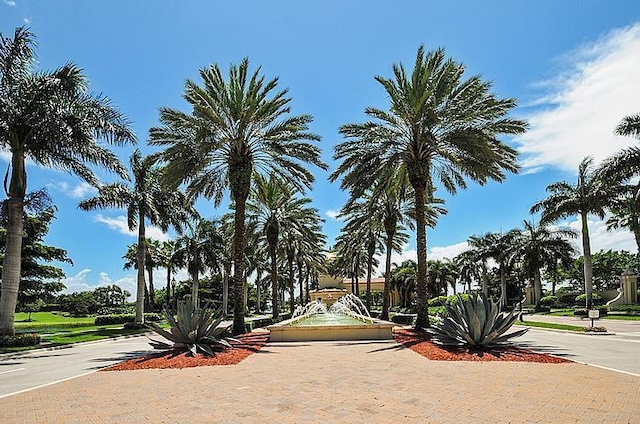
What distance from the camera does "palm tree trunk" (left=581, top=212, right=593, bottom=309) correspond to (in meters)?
35.4

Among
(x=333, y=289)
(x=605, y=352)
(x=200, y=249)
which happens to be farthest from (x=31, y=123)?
→ (x=333, y=289)

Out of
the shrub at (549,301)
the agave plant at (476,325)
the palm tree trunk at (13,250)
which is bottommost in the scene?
the shrub at (549,301)

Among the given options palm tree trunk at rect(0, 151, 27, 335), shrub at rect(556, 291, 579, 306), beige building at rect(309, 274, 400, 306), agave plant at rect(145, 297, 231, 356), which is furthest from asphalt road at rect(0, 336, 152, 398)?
shrub at rect(556, 291, 579, 306)

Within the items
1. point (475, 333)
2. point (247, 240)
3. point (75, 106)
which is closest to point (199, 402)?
point (475, 333)

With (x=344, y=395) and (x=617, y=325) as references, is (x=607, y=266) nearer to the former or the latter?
(x=617, y=325)

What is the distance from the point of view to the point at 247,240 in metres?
34.7

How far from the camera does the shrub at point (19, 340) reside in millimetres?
17797

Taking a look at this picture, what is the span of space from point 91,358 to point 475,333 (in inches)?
472

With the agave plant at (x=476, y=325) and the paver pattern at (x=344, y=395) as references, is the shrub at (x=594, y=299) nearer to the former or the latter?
the agave plant at (x=476, y=325)

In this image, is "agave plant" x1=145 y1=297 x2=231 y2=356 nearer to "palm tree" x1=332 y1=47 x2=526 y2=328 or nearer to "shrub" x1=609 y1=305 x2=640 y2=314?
"palm tree" x1=332 y1=47 x2=526 y2=328

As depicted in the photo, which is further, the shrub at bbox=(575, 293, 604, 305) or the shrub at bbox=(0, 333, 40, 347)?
the shrub at bbox=(575, 293, 604, 305)

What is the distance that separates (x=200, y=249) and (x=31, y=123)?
95.0 ft

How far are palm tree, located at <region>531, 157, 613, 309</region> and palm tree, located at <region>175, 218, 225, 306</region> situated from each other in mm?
30369

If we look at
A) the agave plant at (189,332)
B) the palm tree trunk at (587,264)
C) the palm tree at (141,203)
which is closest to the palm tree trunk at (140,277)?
the palm tree at (141,203)
